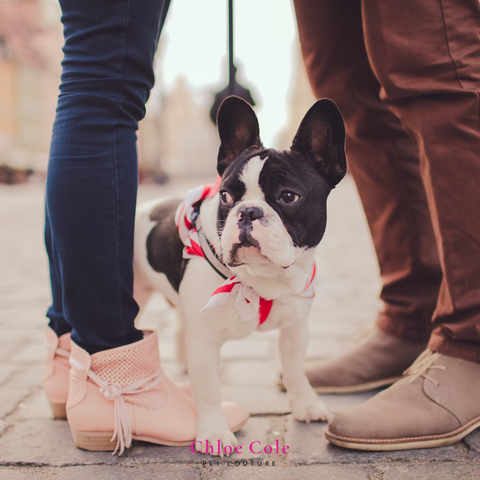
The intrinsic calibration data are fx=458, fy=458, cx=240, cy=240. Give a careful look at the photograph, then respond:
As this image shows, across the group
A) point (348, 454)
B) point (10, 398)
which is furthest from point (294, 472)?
point (10, 398)

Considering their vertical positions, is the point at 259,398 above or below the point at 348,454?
below

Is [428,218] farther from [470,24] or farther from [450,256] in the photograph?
[470,24]

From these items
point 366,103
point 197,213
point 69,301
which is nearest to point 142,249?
point 197,213

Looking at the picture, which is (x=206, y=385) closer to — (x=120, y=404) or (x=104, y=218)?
(x=120, y=404)

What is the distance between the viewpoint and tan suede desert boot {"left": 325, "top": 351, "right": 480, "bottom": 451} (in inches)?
57.2

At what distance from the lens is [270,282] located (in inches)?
60.7

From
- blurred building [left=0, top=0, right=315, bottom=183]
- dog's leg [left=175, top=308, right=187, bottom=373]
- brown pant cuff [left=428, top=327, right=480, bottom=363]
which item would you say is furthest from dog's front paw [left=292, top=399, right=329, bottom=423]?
blurred building [left=0, top=0, right=315, bottom=183]

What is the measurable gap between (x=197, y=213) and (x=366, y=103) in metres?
0.90

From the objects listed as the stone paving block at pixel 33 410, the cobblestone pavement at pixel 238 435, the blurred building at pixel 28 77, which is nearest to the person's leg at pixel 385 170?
the cobblestone pavement at pixel 238 435

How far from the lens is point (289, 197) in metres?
1.47

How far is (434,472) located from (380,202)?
3.69 feet

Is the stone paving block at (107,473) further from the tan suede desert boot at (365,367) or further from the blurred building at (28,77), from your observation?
the blurred building at (28,77)

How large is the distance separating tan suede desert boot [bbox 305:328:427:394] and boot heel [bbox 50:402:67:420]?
3.21ft

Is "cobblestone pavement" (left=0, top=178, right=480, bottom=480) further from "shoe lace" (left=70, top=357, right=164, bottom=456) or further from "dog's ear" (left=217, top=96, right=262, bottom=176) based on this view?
"dog's ear" (left=217, top=96, right=262, bottom=176)
